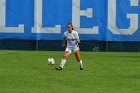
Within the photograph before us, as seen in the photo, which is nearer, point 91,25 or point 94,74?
point 94,74

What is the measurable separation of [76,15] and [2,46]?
19.8ft

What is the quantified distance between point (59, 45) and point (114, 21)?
4489 mm

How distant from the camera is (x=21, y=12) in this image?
42.5 m

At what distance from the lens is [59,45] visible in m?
42.2

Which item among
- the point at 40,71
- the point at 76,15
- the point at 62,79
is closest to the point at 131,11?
the point at 76,15

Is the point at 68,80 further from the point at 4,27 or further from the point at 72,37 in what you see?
the point at 4,27

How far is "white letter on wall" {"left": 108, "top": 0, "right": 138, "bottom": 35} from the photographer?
4175 cm

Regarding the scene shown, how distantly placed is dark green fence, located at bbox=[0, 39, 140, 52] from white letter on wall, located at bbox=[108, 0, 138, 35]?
2.93 ft

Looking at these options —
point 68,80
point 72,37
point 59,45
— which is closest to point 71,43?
point 72,37

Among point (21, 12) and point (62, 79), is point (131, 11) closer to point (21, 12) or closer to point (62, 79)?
point (21, 12)

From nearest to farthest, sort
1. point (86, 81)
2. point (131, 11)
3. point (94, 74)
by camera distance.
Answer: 1. point (86, 81)
2. point (94, 74)
3. point (131, 11)

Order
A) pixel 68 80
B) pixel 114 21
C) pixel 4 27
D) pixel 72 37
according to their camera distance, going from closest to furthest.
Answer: pixel 68 80
pixel 72 37
pixel 114 21
pixel 4 27

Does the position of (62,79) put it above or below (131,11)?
below

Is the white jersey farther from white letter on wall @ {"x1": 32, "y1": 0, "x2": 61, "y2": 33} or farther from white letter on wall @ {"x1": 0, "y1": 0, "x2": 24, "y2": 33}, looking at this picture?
white letter on wall @ {"x1": 0, "y1": 0, "x2": 24, "y2": 33}
